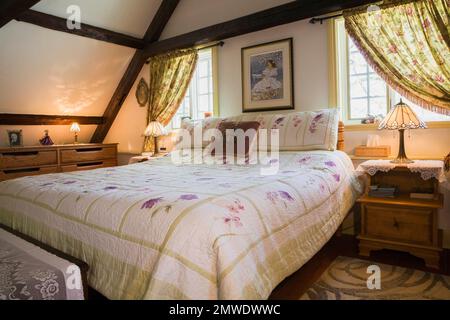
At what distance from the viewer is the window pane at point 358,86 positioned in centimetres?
298

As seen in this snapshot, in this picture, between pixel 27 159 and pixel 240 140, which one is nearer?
pixel 240 140

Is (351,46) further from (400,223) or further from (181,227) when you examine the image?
(181,227)

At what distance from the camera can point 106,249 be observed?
4.46ft

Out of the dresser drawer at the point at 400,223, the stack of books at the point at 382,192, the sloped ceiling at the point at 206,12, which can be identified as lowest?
the dresser drawer at the point at 400,223

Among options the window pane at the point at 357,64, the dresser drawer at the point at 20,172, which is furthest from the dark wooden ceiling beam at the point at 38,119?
the window pane at the point at 357,64

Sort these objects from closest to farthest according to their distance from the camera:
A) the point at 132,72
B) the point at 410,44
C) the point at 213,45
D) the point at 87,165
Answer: the point at 410,44 < the point at 213,45 < the point at 132,72 < the point at 87,165

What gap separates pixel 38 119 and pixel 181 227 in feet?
13.1

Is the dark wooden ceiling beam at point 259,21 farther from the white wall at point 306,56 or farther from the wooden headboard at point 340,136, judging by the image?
the wooden headboard at point 340,136

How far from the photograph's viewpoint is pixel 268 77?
3.47 m

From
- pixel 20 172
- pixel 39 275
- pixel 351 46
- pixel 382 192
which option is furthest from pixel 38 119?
pixel 382 192

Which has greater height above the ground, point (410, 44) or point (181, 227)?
point (410, 44)

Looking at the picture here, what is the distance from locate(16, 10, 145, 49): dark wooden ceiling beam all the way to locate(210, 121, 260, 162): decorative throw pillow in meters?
2.19

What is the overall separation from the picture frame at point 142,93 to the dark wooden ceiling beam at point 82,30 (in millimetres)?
514

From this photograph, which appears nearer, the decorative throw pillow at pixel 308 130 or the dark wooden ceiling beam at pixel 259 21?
the decorative throw pillow at pixel 308 130
